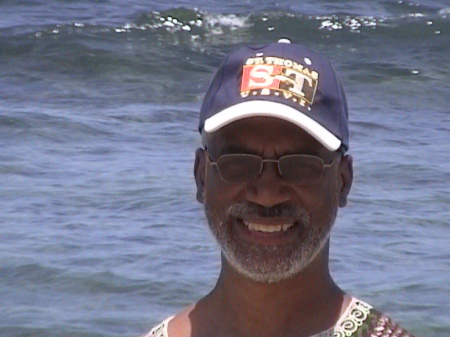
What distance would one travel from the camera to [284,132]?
1961 millimetres

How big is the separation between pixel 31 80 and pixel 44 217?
148 inches

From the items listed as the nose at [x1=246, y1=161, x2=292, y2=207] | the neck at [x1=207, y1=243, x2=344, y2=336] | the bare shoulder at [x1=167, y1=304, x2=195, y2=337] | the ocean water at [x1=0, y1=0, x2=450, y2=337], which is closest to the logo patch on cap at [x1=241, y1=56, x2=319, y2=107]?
the nose at [x1=246, y1=161, x2=292, y2=207]

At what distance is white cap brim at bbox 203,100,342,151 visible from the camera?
189cm

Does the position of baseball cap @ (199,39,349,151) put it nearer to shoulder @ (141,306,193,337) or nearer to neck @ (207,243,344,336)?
neck @ (207,243,344,336)

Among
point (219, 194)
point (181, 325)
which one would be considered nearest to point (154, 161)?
point (181, 325)

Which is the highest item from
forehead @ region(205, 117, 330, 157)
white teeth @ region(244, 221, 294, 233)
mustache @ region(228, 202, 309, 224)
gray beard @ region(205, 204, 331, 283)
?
forehead @ region(205, 117, 330, 157)

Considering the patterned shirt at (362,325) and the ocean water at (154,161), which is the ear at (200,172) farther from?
the ocean water at (154,161)

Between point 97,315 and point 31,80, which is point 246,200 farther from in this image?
point 31,80

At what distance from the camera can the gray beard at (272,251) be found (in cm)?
197

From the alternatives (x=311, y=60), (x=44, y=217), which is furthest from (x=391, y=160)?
(x=311, y=60)

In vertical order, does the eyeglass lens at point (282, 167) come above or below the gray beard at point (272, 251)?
above

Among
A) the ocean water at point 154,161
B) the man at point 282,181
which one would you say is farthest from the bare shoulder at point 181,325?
the ocean water at point 154,161

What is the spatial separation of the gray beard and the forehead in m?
0.10

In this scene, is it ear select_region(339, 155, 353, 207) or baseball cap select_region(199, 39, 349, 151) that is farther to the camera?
ear select_region(339, 155, 353, 207)
